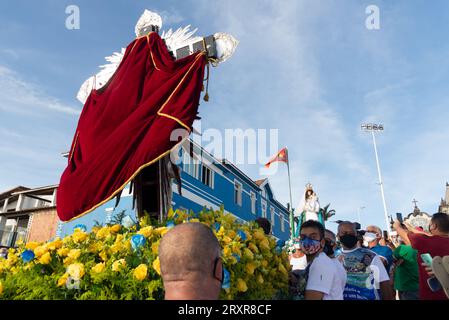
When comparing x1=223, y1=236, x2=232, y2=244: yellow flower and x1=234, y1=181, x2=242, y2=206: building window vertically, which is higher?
x1=234, y1=181, x2=242, y2=206: building window

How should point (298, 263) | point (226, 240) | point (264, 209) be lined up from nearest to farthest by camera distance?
point (226, 240) → point (298, 263) → point (264, 209)

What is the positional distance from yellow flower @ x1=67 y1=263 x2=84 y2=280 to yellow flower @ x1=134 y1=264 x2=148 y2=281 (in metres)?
0.37

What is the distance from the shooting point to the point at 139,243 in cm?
239

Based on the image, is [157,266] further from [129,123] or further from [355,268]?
[355,268]

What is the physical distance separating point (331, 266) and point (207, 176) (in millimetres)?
16369

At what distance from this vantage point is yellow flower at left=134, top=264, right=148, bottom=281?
210 cm

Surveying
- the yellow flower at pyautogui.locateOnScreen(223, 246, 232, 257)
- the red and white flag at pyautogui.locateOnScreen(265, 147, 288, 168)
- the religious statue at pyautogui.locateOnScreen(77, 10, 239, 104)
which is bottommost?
the yellow flower at pyautogui.locateOnScreen(223, 246, 232, 257)

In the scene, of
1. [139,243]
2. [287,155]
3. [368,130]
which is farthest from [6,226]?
[368,130]

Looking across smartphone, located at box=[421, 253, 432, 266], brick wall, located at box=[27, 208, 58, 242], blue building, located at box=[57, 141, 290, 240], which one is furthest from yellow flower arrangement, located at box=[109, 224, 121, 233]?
brick wall, located at box=[27, 208, 58, 242]

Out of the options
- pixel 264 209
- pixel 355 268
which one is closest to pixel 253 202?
pixel 264 209

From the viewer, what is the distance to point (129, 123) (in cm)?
359

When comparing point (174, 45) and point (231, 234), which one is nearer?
point (231, 234)

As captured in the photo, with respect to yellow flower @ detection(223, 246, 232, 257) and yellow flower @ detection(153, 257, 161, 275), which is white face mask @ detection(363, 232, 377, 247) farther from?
yellow flower @ detection(153, 257, 161, 275)
